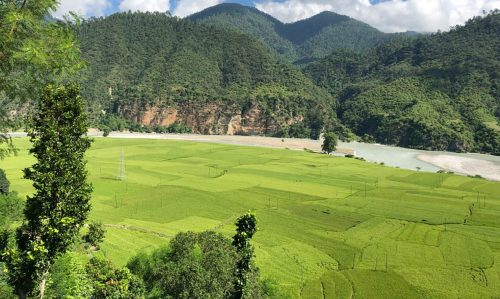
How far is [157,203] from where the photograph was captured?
67562 millimetres

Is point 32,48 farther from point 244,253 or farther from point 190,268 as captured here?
point 190,268

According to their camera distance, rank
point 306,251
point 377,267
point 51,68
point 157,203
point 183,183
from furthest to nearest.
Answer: point 183,183 < point 157,203 < point 306,251 < point 377,267 < point 51,68

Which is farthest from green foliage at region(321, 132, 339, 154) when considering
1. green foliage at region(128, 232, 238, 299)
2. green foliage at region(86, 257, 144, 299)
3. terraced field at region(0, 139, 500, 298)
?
green foliage at region(86, 257, 144, 299)

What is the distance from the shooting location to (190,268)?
98.7 feet

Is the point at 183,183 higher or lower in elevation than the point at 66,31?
lower

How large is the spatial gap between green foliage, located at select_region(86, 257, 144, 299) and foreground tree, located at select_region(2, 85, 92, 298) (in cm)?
792

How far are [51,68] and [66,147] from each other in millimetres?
4369

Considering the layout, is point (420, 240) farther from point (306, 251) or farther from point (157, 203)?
point (157, 203)

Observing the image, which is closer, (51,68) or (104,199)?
(51,68)

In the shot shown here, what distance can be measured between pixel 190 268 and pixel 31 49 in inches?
856

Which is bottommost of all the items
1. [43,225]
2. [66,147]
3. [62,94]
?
[43,225]

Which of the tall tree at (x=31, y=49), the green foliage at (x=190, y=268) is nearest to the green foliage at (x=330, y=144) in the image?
the green foliage at (x=190, y=268)

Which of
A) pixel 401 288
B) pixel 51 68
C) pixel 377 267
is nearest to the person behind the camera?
pixel 51 68

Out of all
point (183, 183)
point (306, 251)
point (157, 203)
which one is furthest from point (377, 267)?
point (183, 183)
